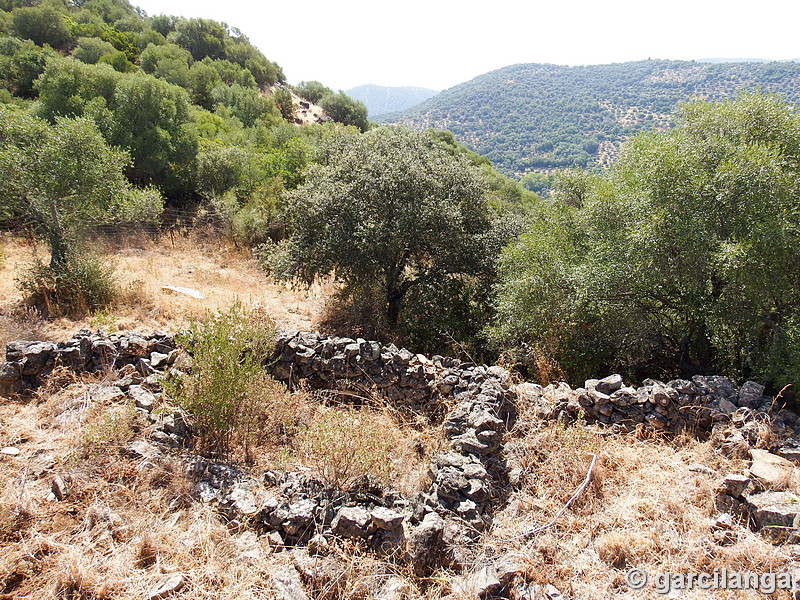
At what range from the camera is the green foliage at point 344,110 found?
4669 centimetres

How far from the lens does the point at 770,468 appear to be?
4531 millimetres

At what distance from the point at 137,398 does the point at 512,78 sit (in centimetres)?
22420

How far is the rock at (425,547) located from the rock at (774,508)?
122 inches

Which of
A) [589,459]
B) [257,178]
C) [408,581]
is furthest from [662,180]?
[257,178]

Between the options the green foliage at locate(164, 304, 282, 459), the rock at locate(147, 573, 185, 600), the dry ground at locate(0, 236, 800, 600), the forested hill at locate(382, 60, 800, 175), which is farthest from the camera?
the forested hill at locate(382, 60, 800, 175)

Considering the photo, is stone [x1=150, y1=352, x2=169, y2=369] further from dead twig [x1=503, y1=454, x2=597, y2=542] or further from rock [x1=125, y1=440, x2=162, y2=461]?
dead twig [x1=503, y1=454, x2=597, y2=542]

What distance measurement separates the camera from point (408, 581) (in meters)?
3.76

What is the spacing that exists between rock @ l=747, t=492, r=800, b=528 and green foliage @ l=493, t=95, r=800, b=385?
2016 mm

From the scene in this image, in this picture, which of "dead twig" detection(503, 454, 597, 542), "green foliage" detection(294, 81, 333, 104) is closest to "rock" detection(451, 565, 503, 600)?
"dead twig" detection(503, 454, 597, 542)

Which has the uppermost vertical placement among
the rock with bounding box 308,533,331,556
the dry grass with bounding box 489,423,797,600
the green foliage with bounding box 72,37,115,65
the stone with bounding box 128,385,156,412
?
the green foliage with bounding box 72,37,115,65

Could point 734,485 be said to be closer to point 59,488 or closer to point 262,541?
point 262,541

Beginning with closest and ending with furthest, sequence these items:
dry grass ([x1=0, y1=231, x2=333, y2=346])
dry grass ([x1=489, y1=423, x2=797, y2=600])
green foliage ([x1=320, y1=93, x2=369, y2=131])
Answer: dry grass ([x1=489, y1=423, x2=797, y2=600]) < dry grass ([x1=0, y1=231, x2=333, y2=346]) < green foliage ([x1=320, y1=93, x2=369, y2=131])

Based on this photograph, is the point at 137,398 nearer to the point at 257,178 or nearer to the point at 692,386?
the point at 692,386

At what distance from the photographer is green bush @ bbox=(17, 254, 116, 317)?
8812mm
